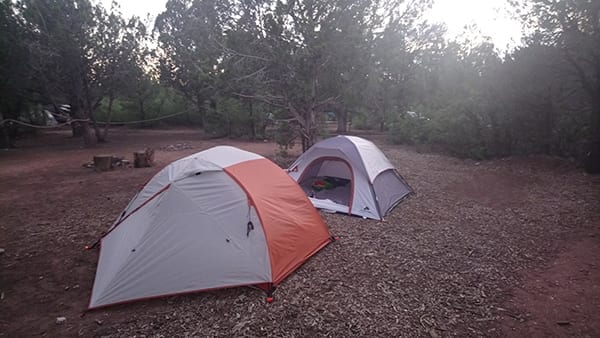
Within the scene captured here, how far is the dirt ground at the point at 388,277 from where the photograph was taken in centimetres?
276

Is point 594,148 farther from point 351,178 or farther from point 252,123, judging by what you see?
point 252,123

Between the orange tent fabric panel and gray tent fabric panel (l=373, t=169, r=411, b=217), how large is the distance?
1583mm

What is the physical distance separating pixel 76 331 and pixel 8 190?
6970mm

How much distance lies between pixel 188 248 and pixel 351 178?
3220 millimetres

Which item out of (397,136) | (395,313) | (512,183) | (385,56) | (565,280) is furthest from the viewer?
(397,136)

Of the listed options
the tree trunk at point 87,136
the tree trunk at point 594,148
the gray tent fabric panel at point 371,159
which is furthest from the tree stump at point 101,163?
the tree trunk at point 594,148

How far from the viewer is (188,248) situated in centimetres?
326

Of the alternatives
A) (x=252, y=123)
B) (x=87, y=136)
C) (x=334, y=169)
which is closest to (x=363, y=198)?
(x=334, y=169)

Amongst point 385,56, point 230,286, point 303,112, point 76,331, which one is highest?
point 385,56

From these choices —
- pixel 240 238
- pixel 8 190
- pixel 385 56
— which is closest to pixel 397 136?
pixel 385 56

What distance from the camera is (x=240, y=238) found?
3357 mm

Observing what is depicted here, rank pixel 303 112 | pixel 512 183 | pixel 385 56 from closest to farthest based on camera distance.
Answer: pixel 512 183
pixel 385 56
pixel 303 112

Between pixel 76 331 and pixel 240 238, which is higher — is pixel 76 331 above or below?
below

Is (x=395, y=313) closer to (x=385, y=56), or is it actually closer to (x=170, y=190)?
(x=170, y=190)
